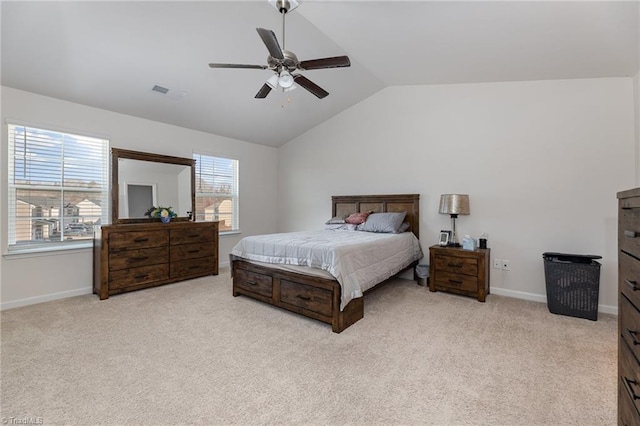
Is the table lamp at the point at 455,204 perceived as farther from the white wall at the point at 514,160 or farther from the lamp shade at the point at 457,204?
the white wall at the point at 514,160

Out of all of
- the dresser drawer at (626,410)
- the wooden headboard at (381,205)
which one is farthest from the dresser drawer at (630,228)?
the wooden headboard at (381,205)

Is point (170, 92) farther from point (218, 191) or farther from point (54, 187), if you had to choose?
point (218, 191)

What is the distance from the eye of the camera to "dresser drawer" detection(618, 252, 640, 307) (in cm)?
104

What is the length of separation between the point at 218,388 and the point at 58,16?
3.35m

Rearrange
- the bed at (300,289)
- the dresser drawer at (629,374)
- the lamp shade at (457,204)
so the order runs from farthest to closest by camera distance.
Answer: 1. the lamp shade at (457,204)
2. the bed at (300,289)
3. the dresser drawer at (629,374)

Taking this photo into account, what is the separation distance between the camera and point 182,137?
4.84 m

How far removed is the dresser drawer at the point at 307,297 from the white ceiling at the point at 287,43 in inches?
106

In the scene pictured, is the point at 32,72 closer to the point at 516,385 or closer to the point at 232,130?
the point at 232,130

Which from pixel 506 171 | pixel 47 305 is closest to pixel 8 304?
pixel 47 305

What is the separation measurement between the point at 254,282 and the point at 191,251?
1621 mm

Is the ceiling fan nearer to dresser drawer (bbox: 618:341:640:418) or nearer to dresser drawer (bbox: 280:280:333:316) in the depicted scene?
dresser drawer (bbox: 280:280:333:316)

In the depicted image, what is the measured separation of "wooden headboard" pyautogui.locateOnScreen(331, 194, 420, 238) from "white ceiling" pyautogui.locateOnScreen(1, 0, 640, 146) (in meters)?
1.79

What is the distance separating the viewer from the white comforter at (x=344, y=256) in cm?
277

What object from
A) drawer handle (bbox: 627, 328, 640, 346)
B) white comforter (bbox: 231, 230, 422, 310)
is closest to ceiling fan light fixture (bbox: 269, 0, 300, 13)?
white comforter (bbox: 231, 230, 422, 310)
